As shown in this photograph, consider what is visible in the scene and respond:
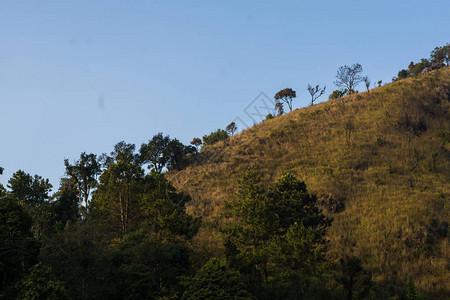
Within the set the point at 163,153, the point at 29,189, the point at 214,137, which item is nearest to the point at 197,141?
the point at 214,137

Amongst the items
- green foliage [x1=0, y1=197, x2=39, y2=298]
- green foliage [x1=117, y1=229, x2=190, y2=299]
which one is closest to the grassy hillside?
green foliage [x1=117, y1=229, x2=190, y2=299]

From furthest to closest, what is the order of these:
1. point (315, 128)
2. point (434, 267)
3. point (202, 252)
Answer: point (315, 128) < point (202, 252) < point (434, 267)

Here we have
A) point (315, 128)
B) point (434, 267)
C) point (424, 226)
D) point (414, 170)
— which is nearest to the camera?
point (434, 267)

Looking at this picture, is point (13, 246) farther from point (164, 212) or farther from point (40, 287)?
point (164, 212)

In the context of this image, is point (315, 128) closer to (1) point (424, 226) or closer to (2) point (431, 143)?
(2) point (431, 143)

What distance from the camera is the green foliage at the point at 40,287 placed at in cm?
2300

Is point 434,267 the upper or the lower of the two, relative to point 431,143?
lower

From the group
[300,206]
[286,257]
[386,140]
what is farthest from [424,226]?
[386,140]

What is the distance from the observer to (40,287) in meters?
23.0

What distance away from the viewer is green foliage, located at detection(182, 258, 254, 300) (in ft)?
77.0

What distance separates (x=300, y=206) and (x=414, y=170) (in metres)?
37.8

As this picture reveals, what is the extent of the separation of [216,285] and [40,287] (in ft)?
38.8

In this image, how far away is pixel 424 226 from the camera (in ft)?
142

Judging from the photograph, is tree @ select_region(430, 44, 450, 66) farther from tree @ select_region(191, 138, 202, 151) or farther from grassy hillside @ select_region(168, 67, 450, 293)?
tree @ select_region(191, 138, 202, 151)
